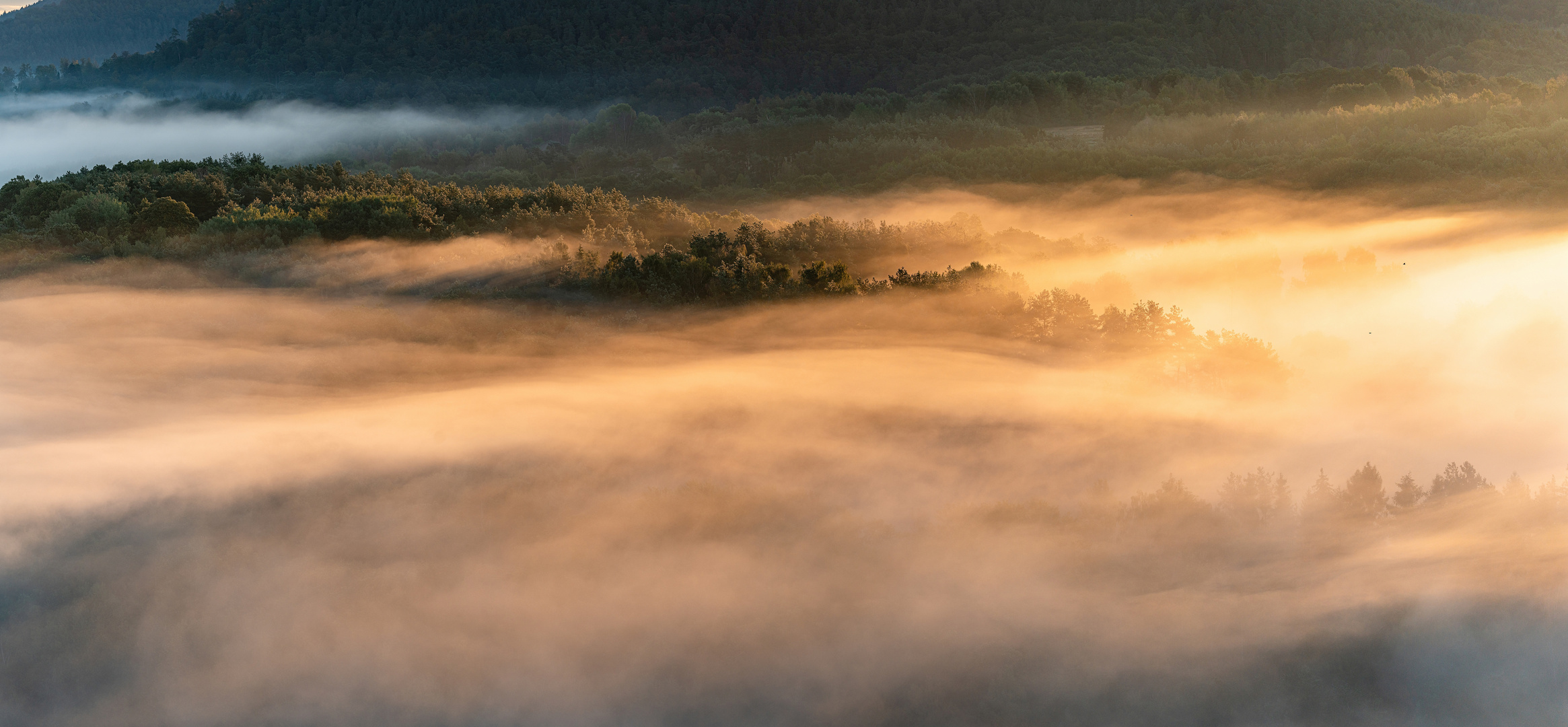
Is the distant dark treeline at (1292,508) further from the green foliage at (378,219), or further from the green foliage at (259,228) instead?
the green foliage at (259,228)

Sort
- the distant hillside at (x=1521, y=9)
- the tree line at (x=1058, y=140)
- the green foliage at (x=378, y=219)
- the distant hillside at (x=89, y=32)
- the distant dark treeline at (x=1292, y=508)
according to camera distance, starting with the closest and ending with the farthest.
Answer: the distant dark treeline at (x=1292, y=508)
the green foliage at (x=378, y=219)
the tree line at (x=1058, y=140)
the distant hillside at (x=1521, y=9)
the distant hillside at (x=89, y=32)

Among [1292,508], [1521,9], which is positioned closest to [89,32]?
[1521,9]

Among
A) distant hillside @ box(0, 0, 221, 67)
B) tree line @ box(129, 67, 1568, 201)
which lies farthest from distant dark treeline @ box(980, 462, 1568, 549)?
distant hillside @ box(0, 0, 221, 67)

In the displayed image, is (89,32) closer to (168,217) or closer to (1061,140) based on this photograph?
(1061,140)

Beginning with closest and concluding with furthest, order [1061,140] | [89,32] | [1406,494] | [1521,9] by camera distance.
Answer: [1406,494] → [1061,140] → [1521,9] → [89,32]

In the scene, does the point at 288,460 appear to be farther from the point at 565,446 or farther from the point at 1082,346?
the point at 1082,346

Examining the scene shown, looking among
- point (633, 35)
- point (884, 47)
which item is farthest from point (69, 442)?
point (633, 35)

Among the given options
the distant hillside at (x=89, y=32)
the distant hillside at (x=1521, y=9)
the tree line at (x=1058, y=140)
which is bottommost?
the tree line at (x=1058, y=140)

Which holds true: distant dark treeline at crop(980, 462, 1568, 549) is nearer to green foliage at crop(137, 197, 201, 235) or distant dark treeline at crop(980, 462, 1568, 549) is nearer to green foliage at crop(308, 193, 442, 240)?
green foliage at crop(308, 193, 442, 240)

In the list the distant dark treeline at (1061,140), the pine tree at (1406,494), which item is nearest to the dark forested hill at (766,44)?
the distant dark treeline at (1061,140)
